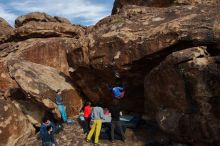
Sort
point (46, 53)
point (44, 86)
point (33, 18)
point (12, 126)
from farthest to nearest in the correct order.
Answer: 1. point (33, 18)
2. point (46, 53)
3. point (44, 86)
4. point (12, 126)

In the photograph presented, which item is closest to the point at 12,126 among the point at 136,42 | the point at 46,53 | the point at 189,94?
the point at 46,53

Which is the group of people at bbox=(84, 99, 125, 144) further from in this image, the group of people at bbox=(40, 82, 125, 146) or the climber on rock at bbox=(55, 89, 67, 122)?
the climber on rock at bbox=(55, 89, 67, 122)

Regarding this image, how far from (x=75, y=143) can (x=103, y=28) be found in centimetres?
699

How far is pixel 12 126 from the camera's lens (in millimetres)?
21375

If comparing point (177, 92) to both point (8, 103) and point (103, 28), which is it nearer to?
point (103, 28)

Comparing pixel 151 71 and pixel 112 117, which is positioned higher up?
pixel 151 71

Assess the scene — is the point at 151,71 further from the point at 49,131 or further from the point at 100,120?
the point at 49,131

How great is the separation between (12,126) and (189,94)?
11.0 meters

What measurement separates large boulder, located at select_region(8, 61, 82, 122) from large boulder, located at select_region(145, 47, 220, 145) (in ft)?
22.6

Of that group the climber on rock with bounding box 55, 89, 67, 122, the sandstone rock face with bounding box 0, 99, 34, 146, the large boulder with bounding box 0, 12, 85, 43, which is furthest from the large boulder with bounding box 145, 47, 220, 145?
the large boulder with bounding box 0, 12, 85, 43

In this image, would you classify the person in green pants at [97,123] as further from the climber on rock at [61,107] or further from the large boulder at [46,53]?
the large boulder at [46,53]

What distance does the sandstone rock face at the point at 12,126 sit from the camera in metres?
20.9

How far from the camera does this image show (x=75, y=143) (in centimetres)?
1908

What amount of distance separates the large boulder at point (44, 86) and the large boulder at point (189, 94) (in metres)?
6.88
